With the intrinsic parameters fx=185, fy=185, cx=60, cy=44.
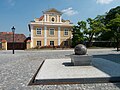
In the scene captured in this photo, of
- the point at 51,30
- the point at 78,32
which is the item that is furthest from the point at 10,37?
the point at 78,32

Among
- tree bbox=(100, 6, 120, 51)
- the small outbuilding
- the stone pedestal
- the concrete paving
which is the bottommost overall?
the concrete paving

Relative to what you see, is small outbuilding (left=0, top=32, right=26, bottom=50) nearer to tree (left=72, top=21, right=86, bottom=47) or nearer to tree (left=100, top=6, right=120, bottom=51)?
tree (left=72, top=21, right=86, bottom=47)

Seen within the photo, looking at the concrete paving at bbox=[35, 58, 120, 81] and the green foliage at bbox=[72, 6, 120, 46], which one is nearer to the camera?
the concrete paving at bbox=[35, 58, 120, 81]

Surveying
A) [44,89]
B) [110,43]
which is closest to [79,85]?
[44,89]

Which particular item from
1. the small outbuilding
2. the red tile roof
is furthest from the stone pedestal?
the red tile roof

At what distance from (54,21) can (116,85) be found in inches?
1469

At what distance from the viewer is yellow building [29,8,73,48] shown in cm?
4188

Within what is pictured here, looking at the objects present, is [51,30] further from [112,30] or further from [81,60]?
[81,60]

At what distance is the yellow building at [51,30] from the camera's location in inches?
1649

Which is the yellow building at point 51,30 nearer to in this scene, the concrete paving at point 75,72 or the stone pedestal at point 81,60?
the stone pedestal at point 81,60

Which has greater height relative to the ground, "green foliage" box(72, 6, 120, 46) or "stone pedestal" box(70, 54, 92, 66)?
"green foliage" box(72, 6, 120, 46)

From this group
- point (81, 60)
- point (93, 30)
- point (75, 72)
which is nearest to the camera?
point (75, 72)

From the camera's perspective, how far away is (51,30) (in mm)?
42812

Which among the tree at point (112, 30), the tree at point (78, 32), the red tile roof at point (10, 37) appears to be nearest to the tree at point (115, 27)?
the tree at point (112, 30)
